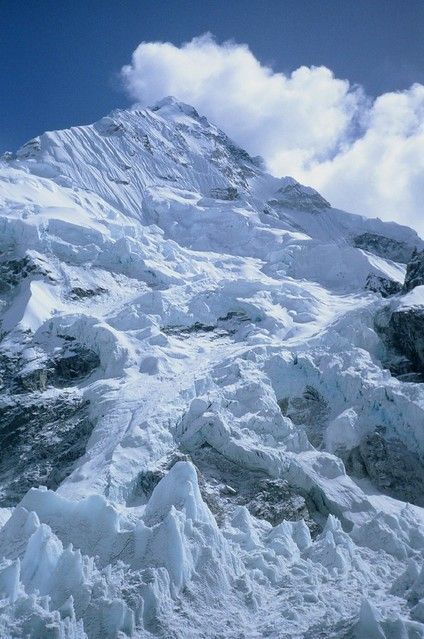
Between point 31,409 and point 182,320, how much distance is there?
19457 mm

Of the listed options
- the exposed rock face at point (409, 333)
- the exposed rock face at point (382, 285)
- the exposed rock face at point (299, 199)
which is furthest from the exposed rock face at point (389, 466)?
the exposed rock face at point (299, 199)

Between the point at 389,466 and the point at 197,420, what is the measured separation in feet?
47.5

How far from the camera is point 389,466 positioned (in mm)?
46781

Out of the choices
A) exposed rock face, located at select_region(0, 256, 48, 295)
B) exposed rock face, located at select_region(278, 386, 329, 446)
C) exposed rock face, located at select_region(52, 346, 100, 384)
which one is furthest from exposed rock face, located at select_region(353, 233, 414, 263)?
exposed rock face, located at select_region(52, 346, 100, 384)

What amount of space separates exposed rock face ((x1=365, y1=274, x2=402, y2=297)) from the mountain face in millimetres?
600

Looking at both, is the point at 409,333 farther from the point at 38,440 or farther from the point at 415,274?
the point at 38,440

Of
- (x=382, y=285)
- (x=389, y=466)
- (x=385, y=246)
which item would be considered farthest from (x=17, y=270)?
(x=385, y=246)

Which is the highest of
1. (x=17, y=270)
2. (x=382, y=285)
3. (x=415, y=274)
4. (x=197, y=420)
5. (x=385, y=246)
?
(x=385, y=246)

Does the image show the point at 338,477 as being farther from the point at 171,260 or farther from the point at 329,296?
the point at 171,260

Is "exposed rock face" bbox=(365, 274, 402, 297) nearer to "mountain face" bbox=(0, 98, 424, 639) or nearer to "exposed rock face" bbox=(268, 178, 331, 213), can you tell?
"mountain face" bbox=(0, 98, 424, 639)

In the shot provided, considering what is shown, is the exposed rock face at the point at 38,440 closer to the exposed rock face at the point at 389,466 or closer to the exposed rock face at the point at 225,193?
the exposed rock face at the point at 389,466

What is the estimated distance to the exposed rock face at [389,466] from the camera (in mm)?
45969

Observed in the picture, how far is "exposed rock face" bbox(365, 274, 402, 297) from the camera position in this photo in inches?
Answer: 3085

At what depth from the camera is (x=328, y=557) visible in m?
31.3
